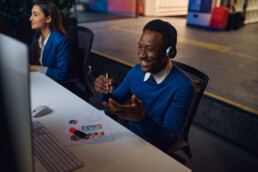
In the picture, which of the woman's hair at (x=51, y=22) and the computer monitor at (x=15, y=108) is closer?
the computer monitor at (x=15, y=108)

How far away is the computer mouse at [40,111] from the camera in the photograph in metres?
1.28

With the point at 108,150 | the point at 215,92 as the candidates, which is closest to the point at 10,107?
the point at 108,150

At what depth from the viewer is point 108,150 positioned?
1028 mm

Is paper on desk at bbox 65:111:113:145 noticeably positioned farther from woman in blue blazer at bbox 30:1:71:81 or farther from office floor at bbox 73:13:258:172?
office floor at bbox 73:13:258:172

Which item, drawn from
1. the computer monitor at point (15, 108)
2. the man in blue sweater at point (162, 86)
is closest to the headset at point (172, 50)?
the man in blue sweater at point (162, 86)

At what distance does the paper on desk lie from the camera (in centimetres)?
109

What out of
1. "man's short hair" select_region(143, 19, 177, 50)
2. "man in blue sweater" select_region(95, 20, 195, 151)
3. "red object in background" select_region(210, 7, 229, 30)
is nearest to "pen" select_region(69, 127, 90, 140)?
"man in blue sweater" select_region(95, 20, 195, 151)

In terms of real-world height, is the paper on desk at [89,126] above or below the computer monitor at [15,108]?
below

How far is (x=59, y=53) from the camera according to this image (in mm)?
2051

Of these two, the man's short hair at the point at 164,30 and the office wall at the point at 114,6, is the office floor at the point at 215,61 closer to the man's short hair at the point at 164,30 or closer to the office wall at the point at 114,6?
the man's short hair at the point at 164,30

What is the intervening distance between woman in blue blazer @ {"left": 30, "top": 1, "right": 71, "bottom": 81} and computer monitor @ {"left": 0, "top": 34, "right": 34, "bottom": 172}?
1.57 m

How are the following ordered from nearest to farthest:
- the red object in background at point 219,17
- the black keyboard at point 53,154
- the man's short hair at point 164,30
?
the black keyboard at point 53,154
the man's short hair at point 164,30
the red object in background at point 219,17

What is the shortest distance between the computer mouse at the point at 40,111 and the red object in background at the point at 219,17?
553cm

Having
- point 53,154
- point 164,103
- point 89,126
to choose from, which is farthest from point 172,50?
point 53,154
